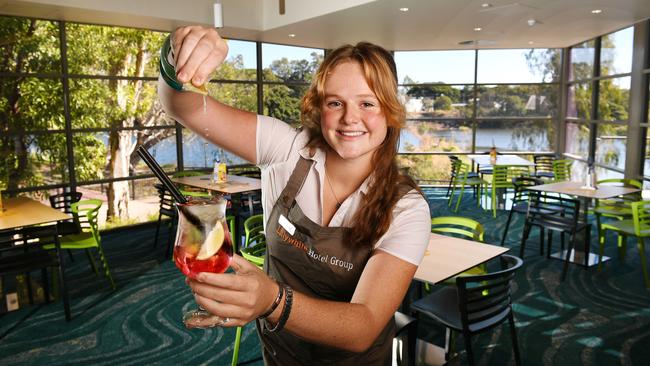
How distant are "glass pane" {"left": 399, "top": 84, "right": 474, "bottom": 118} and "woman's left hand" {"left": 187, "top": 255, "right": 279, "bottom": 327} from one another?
30.8ft

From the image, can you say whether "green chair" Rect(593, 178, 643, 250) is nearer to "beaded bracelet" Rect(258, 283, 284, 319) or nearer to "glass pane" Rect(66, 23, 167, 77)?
"beaded bracelet" Rect(258, 283, 284, 319)

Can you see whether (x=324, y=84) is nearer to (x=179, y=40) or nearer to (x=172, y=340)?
(x=179, y=40)

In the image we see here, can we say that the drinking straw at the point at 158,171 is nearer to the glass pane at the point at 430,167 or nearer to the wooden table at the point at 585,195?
the wooden table at the point at 585,195

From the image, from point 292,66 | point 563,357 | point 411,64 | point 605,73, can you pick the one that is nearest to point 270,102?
point 292,66

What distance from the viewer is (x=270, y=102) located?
343 inches

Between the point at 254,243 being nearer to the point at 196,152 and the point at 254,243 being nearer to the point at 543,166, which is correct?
the point at 196,152

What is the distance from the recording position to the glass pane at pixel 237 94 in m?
7.92

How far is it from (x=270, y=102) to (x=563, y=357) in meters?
6.62

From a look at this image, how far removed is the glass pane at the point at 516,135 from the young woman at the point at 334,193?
9.22 meters

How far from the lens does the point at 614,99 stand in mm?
7602

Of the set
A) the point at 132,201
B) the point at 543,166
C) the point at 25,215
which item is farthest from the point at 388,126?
the point at 543,166

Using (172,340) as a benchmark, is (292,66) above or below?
above

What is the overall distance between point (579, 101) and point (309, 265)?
933 centimetres

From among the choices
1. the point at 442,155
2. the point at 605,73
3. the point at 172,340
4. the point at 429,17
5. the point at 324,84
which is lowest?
the point at 172,340
